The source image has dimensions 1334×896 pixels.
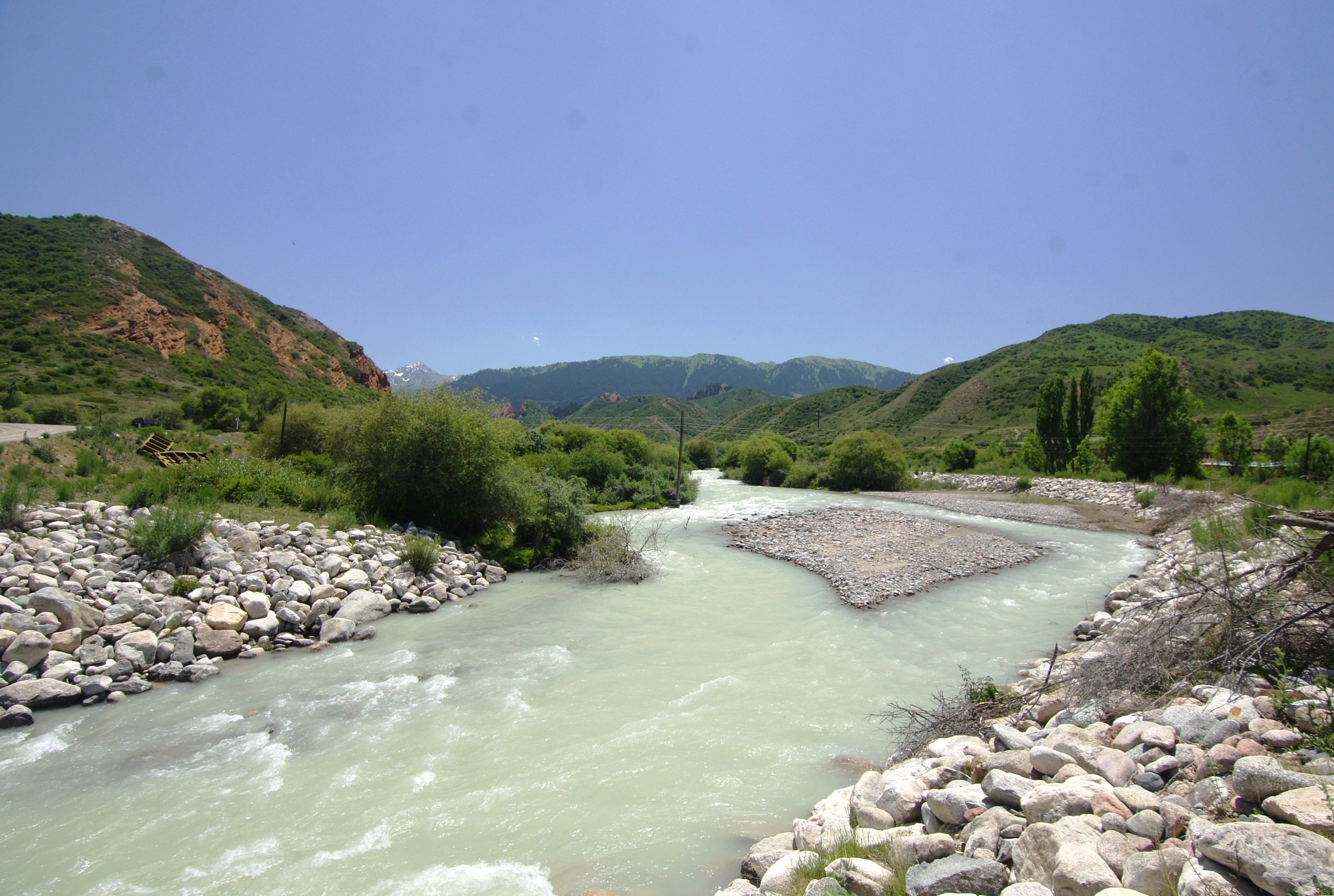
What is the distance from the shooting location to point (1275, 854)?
2.56 metres

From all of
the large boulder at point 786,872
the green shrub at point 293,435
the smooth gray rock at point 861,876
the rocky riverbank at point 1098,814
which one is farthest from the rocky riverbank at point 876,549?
the green shrub at point 293,435

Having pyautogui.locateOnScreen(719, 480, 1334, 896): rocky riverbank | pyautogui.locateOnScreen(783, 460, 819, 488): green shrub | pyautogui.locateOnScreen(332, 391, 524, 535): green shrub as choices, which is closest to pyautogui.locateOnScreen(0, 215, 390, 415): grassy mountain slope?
pyautogui.locateOnScreen(332, 391, 524, 535): green shrub

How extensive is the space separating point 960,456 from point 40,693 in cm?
5797

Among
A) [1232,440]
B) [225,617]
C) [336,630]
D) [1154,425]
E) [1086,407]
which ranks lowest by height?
[336,630]

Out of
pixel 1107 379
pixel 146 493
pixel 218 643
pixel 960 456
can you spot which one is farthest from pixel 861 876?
pixel 1107 379

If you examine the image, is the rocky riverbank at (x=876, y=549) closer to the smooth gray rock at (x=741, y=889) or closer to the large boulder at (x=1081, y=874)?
the smooth gray rock at (x=741, y=889)

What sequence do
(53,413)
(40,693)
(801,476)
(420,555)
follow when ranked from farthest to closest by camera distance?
(801,476)
(53,413)
(420,555)
(40,693)

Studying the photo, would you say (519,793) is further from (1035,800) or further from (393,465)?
(393,465)

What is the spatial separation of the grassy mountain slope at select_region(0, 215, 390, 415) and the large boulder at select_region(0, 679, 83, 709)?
35649mm

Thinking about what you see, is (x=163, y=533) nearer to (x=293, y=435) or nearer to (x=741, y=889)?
(x=741, y=889)

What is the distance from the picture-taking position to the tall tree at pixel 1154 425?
37.1m

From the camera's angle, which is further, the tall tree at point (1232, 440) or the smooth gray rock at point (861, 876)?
the tall tree at point (1232, 440)

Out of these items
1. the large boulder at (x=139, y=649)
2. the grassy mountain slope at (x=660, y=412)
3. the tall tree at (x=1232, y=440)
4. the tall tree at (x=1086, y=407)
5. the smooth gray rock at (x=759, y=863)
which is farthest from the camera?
the grassy mountain slope at (x=660, y=412)

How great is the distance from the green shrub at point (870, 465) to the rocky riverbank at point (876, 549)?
16.4 meters
